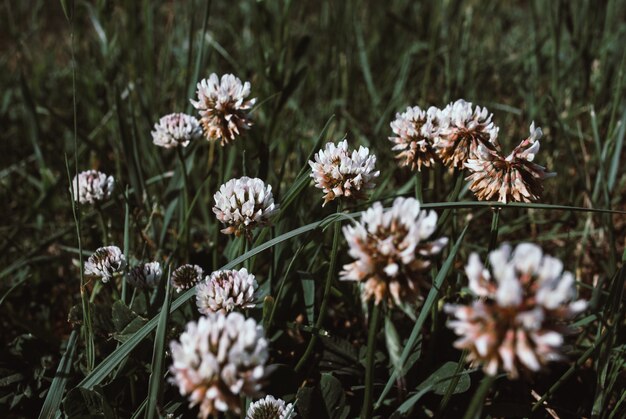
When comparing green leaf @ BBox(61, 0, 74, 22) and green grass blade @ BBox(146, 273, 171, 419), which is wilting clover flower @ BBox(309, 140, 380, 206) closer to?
green grass blade @ BBox(146, 273, 171, 419)

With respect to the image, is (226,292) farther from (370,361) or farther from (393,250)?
(393,250)

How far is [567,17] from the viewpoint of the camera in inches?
111

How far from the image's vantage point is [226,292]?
1.30m

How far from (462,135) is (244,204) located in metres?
0.52

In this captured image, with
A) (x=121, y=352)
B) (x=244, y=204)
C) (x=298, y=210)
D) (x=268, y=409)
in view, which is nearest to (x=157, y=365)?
(x=121, y=352)

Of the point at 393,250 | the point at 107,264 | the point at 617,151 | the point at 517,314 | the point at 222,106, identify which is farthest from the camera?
the point at 617,151

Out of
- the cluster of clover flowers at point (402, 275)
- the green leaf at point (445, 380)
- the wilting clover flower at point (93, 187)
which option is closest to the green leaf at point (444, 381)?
the green leaf at point (445, 380)

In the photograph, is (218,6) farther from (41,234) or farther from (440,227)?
(440,227)

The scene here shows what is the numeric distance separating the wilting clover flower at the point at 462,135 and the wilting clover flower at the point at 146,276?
0.74 metres

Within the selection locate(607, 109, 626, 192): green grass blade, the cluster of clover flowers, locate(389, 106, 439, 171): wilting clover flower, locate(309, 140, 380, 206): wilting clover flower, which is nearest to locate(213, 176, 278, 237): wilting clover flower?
the cluster of clover flowers

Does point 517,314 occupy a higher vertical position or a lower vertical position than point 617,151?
lower

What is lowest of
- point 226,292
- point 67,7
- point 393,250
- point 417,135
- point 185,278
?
point 393,250

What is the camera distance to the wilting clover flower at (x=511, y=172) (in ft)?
4.43

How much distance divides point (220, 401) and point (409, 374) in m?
0.79
